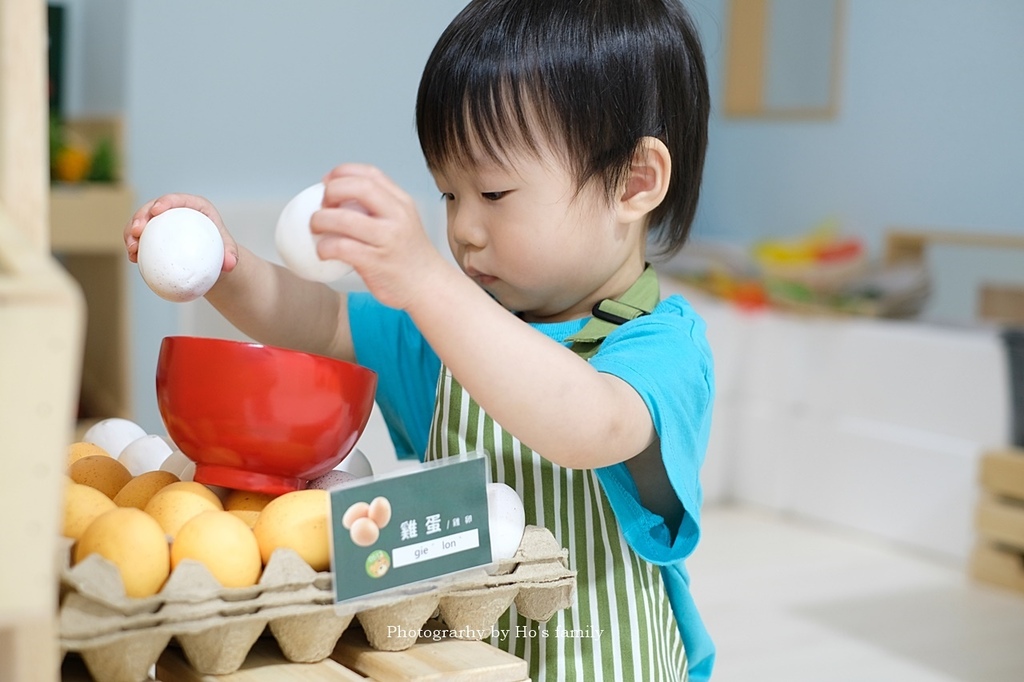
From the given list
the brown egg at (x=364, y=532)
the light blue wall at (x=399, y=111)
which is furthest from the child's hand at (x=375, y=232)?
the light blue wall at (x=399, y=111)

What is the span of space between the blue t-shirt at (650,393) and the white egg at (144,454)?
22 cm

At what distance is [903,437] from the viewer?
2.80 meters

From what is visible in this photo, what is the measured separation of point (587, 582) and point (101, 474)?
0.33 m

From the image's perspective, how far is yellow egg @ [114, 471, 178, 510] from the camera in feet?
2.18

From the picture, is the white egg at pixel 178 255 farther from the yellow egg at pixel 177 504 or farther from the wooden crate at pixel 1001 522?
the wooden crate at pixel 1001 522

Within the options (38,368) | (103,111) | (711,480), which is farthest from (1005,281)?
(38,368)

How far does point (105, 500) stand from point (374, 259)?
0.68 ft

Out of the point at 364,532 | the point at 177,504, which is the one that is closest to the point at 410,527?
the point at 364,532

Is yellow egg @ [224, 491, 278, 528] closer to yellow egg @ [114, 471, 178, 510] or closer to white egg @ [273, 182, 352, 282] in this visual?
yellow egg @ [114, 471, 178, 510]

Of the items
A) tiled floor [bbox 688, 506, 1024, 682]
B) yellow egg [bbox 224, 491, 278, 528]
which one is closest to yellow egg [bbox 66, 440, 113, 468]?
yellow egg [bbox 224, 491, 278, 528]

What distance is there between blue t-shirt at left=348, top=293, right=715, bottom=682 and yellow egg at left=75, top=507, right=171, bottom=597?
28 cm

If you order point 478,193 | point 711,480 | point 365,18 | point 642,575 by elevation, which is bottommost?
point 711,480

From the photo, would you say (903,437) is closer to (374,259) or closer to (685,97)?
(685,97)

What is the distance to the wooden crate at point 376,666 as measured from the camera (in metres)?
0.57
